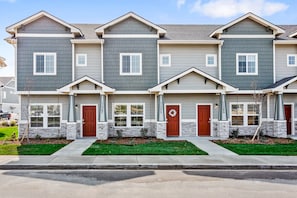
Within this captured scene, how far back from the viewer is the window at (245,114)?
20.1 m

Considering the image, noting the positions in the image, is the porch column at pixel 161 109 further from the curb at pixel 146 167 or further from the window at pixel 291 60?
the window at pixel 291 60

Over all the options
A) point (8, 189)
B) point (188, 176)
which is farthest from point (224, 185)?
point (8, 189)

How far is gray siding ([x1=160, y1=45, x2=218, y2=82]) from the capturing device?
19.9m

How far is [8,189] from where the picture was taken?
7305mm

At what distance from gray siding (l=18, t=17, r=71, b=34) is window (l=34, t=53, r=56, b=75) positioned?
1.59m

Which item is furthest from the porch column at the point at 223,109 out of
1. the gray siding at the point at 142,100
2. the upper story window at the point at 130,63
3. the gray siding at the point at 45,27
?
the gray siding at the point at 45,27

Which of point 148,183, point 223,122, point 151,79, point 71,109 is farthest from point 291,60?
point 148,183

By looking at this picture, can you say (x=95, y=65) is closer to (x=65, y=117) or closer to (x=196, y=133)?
(x=65, y=117)

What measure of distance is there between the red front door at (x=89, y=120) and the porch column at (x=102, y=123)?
136 centimetres

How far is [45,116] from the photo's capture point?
19.1 meters

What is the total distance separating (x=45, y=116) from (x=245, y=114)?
46.0 feet

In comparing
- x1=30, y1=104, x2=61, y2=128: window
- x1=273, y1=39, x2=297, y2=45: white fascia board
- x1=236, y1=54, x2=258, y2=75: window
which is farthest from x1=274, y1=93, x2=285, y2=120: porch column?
x1=30, y1=104, x2=61, y2=128: window

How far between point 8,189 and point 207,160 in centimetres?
699

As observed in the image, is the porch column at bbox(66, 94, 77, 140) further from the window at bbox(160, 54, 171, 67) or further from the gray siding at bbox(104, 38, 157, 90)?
the window at bbox(160, 54, 171, 67)
